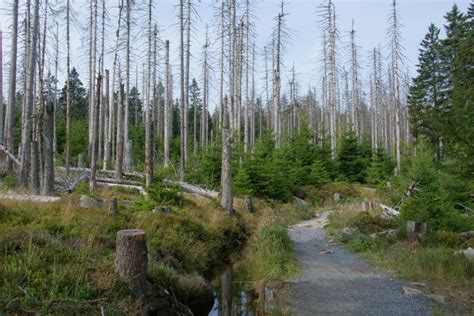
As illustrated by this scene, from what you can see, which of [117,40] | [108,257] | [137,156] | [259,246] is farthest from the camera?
[137,156]

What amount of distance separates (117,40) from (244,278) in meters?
15.2

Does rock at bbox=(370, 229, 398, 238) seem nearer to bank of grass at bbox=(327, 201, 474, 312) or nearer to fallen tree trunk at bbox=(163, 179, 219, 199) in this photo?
bank of grass at bbox=(327, 201, 474, 312)

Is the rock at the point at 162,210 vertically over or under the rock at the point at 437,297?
over

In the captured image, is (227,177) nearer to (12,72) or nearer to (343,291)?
(343,291)

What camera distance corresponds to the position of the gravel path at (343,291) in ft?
18.4

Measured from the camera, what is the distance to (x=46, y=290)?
450cm

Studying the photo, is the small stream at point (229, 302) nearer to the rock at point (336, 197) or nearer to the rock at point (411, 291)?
the rock at point (411, 291)

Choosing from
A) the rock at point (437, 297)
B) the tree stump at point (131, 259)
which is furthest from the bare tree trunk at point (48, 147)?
the rock at point (437, 297)

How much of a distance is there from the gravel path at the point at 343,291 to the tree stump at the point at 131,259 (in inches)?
94.0

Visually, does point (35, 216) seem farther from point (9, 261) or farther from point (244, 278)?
point (244, 278)

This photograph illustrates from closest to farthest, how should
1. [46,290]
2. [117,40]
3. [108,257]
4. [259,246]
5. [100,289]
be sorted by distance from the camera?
1. [46,290]
2. [100,289]
3. [108,257]
4. [259,246]
5. [117,40]

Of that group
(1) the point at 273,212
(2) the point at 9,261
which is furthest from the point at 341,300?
(1) the point at 273,212

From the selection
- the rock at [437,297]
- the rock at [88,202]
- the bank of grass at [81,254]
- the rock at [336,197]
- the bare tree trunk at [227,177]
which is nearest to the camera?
the bank of grass at [81,254]

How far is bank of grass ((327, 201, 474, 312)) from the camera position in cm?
646
